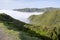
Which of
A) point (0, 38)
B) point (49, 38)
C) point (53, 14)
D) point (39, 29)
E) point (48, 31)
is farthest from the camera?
point (53, 14)

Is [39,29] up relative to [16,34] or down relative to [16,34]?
down

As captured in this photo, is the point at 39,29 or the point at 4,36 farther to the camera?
the point at 39,29

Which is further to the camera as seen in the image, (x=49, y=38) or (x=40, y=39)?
(x=49, y=38)

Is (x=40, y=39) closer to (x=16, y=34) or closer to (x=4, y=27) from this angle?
(x=16, y=34)

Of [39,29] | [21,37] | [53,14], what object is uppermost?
[21,37]

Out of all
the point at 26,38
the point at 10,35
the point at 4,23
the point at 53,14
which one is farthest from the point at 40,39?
the point at 53,14

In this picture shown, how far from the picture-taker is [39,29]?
5031mm

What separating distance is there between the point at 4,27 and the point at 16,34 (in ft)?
1.13

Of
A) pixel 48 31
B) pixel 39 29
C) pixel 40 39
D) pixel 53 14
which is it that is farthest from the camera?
pixel 53 14

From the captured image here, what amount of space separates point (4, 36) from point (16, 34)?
25cm

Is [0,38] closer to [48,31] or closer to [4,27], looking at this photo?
[4,27]

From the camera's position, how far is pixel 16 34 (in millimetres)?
3904

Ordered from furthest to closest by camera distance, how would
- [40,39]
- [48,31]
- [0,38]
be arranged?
[48,31] → [40,39] → [0,38]

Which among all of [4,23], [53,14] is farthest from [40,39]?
[53,14]
